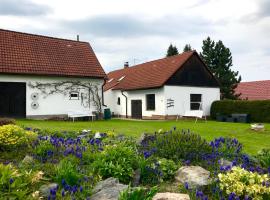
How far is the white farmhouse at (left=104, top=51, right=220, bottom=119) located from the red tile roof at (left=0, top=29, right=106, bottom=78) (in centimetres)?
530

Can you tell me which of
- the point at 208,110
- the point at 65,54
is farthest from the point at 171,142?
the point at 208,110

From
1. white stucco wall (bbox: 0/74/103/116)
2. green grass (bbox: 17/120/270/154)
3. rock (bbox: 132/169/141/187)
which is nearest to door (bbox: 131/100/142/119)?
white stucco wall (bbox: 0/74/103/116)

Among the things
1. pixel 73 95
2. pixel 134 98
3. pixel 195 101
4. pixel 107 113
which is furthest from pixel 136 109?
pixel 73 95

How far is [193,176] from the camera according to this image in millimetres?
5172

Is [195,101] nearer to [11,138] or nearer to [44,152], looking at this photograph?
[11,138]

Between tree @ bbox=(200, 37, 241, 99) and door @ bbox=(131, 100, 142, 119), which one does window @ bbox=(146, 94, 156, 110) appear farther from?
tree @ bbox=(200, 37, 241, 99)

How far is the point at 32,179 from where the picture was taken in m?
4.55

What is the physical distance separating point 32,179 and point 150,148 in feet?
10.2

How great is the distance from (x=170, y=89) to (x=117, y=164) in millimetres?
23333

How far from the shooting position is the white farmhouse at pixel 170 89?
2828cm

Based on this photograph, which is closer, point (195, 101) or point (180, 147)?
point (180, 147)

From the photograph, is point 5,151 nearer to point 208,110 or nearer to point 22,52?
point 22,52

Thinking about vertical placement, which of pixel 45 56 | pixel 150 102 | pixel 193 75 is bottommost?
pixel 150 102

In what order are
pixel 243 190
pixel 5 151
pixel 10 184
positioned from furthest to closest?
pixel 5 151 < pixel 243 190 < pixel 10 184
